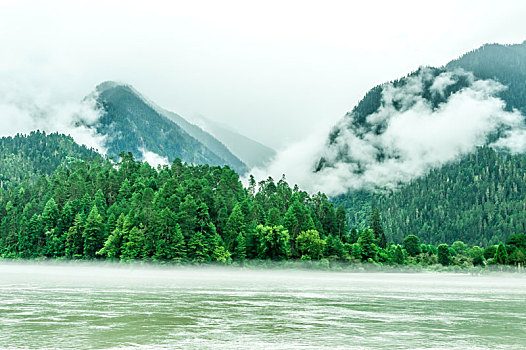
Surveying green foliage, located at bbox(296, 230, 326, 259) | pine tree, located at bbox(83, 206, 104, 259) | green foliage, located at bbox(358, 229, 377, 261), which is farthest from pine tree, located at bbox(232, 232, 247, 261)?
green foliage, located at bbox(358, 229, 377, 261)

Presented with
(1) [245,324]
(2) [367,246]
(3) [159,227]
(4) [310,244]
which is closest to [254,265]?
(4) [310,244]

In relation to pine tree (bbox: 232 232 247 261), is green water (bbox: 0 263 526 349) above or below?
below

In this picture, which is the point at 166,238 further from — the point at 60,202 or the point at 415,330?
the point at 415,330

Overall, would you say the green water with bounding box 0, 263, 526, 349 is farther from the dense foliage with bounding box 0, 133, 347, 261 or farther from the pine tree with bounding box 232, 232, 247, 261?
the pine tree with bounding box 232, 232, 247, 261

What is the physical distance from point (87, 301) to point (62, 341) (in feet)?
64.4

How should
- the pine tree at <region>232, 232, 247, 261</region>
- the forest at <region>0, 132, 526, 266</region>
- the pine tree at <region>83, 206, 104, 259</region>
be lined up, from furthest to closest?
1. the pine tree at <region>83, 206, 104, 259</region>
2. the pine tree at <region>232, 232, 247, 261</region>
3. the forest at <region>0, 132, 526, 266</region>

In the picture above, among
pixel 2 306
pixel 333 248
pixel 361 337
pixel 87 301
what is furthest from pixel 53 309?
pixel 333 248

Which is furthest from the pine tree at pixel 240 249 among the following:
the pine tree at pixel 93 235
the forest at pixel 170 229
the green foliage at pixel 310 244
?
the pine tree at pixel 93 235

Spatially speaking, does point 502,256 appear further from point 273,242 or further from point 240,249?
point 240,249

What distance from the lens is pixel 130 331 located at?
88.0 ft

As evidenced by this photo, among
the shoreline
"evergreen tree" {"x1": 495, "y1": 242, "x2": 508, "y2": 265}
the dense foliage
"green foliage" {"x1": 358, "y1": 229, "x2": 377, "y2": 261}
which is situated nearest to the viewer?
the shoreline

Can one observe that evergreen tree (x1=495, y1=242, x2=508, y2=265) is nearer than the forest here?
No

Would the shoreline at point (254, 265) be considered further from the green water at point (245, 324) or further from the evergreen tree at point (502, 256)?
the green water at point (245, 324)

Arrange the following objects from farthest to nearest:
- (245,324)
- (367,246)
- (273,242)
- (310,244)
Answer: (367,246)
(310,244)
(273,242)
(245,324)
